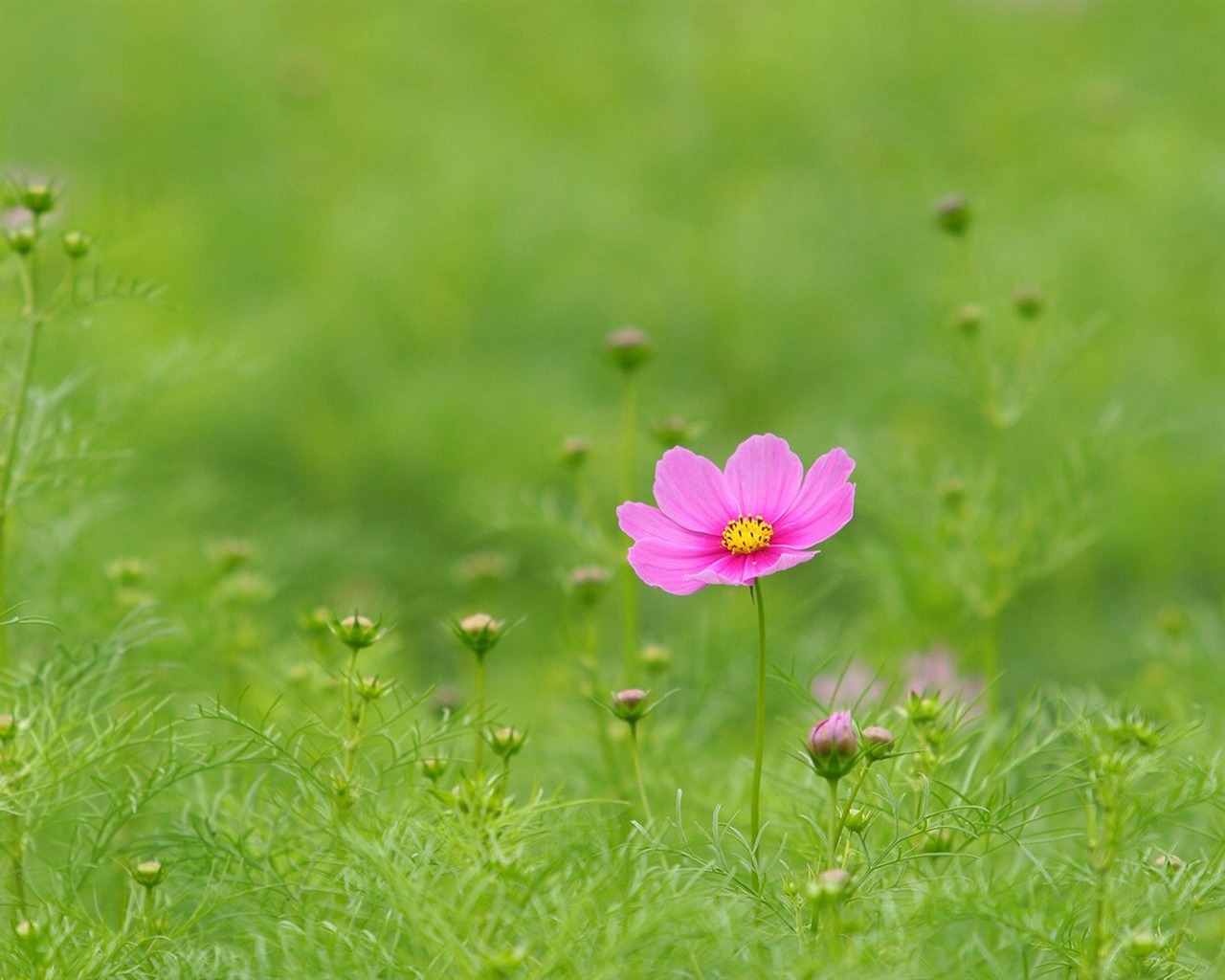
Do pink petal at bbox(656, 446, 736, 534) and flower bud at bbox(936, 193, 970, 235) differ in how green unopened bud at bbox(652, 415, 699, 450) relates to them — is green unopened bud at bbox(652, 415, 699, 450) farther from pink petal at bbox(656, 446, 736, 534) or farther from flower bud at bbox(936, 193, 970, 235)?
flower bud at bbox(936, 193, 970, 235)

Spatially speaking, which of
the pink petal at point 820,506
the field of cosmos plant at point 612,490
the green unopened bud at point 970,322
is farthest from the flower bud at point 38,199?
the green unopened bud at point 970,322

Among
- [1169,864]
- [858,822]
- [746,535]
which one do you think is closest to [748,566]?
[746,535]

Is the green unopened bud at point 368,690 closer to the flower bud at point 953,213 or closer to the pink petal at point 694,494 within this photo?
the pink petal at point 694,494

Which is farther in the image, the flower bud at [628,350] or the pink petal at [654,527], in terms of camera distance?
the flower bud at [628,350]

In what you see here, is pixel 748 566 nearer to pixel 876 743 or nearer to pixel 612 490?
pixel 876 743

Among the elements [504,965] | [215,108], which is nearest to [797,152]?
[215,108]

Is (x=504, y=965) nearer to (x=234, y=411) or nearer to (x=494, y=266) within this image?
(x=234, y=411)

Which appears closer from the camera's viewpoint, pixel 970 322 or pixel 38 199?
pixel 38 199
